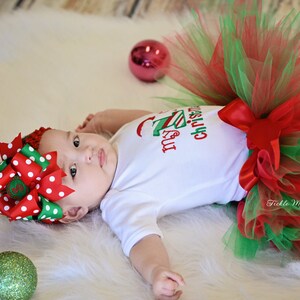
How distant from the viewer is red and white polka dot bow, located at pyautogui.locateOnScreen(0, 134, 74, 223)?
1.17 metres

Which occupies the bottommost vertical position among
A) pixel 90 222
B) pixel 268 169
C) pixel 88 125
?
pixel 90 222

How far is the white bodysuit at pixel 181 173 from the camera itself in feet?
4.16

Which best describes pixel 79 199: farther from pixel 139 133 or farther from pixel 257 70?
pixel 257 70

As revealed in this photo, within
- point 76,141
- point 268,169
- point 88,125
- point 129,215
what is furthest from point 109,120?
point 268,169

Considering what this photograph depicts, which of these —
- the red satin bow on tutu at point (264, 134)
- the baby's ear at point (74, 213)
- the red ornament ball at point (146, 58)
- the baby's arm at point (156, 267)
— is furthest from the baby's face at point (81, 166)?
the red ornament ball at point (146, 58)

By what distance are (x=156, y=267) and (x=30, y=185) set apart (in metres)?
0.30

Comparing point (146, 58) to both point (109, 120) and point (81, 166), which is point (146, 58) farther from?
point (81, 166)

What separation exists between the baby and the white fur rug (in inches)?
1.9

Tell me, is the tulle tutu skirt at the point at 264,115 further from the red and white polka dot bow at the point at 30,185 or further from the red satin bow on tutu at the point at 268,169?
the red and white polka dot bow at the point at 30,185

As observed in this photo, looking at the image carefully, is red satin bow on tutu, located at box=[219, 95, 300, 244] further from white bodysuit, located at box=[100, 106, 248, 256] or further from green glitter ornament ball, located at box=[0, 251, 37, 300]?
green glitter ornament ball, located at box=[0, 251, 37, 300]

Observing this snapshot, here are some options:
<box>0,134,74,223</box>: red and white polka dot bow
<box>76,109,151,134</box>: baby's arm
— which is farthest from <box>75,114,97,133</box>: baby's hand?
<box>0,134,74,223</box>: red and white polka dot bow

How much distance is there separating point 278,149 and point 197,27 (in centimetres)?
37

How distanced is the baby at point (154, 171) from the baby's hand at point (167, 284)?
0.12 meters

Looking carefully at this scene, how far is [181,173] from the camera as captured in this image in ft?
4.17
